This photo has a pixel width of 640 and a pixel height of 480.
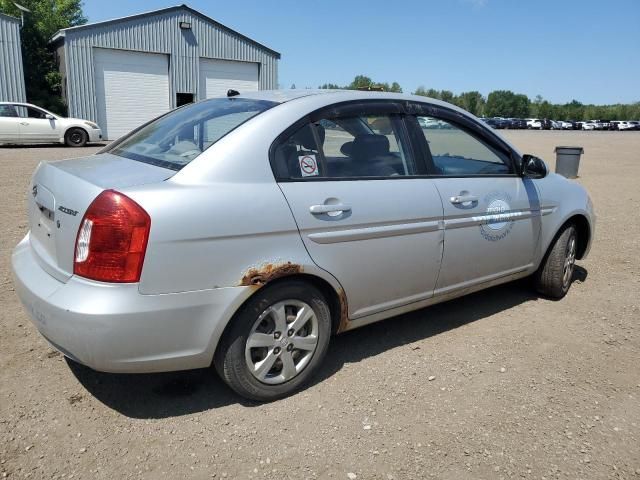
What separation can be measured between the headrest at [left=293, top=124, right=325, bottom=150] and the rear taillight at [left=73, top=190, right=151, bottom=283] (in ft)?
3.32

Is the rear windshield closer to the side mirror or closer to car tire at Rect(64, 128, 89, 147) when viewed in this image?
the side mirror

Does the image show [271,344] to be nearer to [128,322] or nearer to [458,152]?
[128,322]

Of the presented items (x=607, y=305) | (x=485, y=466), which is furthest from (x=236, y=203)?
(x=607, y=305)

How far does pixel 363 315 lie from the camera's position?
339 centimetres

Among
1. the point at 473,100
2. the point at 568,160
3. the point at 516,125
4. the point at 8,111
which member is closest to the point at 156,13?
the point at 8,111

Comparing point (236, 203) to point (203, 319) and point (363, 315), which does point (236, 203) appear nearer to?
point (203, 319)

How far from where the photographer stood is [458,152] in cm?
421

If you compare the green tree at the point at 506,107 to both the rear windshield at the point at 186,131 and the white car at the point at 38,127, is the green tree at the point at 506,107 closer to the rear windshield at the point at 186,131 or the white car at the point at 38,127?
the white car at the point at 38,127

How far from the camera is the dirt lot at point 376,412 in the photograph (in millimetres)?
2584

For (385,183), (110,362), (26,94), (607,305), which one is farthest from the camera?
(26,94)

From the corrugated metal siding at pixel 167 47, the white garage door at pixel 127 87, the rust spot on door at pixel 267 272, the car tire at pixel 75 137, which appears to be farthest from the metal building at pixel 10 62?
the rust spot on door at pixel 267 272

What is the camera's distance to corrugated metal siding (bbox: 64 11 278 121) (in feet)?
73.5

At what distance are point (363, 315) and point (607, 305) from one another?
104 inches

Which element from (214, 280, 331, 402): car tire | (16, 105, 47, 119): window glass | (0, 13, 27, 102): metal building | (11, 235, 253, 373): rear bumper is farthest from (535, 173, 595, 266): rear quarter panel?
(0, 13, 27, 102): metal building
